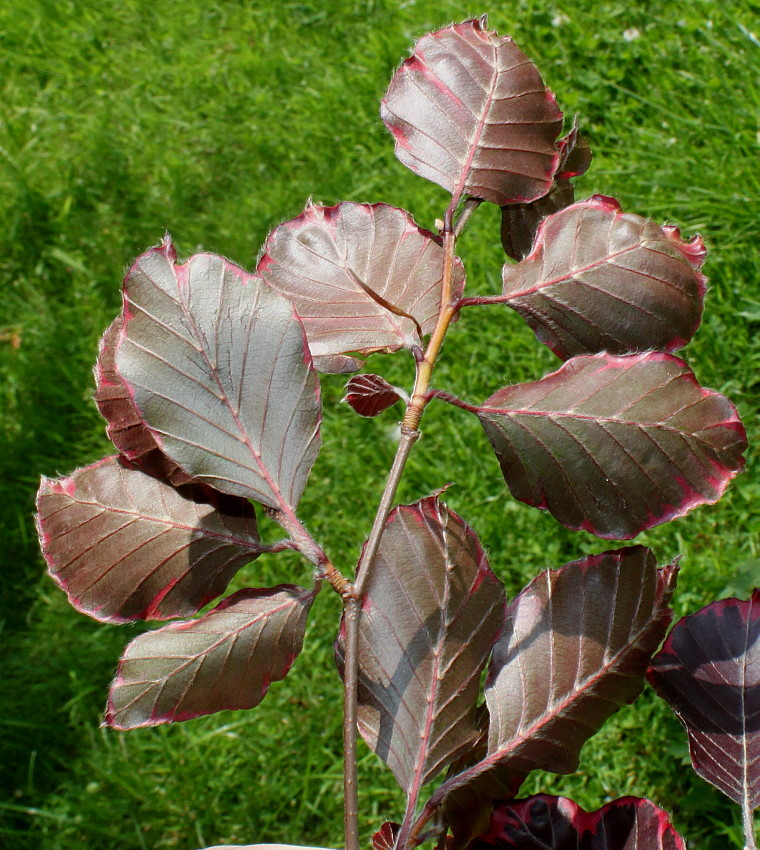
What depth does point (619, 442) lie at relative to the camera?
668 mm

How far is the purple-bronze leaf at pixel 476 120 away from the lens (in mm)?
790

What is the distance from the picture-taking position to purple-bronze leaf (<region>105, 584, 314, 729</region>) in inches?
27.3

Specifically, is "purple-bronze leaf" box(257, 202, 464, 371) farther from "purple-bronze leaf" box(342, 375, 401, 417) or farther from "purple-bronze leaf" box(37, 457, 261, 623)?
"purple-bronze leaf" box(37, 457, 261, 623)

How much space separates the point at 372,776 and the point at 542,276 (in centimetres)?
178

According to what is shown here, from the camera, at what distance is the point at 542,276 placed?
749 mm

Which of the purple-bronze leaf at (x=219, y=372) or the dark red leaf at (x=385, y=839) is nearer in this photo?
the purple-bronze leaf at (x=219, y=372)

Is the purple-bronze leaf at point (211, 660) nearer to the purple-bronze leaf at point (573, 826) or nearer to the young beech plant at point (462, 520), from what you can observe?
the young beech plant at point (462, 520)

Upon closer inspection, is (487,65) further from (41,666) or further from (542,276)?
(41,666)

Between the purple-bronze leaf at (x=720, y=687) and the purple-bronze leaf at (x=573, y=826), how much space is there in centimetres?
8

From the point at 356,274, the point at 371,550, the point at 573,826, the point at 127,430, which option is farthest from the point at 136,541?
the point at 573,826

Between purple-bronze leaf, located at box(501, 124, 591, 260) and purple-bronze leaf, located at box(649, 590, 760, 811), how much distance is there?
38 centimetres

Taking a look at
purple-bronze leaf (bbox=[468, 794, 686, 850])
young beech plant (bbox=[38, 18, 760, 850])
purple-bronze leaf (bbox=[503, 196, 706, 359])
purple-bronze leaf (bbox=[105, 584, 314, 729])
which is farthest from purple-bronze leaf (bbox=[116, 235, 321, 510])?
purple-bronze leaf (bbox=[468, 794, 686, 850])

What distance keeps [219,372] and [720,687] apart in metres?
0.51

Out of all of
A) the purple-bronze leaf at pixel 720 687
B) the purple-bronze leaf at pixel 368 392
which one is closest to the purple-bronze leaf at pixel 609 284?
the purple-bronze leaf at pixel 368 392
